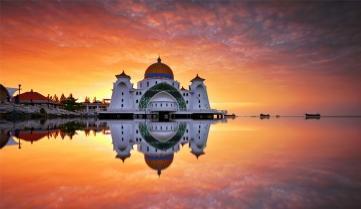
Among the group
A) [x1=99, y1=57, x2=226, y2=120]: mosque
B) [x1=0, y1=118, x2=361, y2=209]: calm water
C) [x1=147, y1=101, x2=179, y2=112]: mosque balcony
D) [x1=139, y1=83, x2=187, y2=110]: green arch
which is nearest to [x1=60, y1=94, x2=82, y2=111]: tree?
[x1=99, y1=57, x2=226, y2=120]: mosque

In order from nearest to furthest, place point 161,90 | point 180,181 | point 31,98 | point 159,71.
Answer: point 180,181 < point 161,90 < point 159,71 < point 31,98

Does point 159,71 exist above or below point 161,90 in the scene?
above

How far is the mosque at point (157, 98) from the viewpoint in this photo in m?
62.4

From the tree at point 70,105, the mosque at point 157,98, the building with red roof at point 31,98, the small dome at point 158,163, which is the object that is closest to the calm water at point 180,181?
the small dome at point 158,163

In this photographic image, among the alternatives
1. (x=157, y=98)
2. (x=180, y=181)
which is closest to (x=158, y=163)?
(x=180, y=181)

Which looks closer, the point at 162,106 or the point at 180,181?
the point at 180,181

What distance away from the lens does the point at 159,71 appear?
6812 cm

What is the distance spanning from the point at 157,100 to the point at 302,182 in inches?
2244

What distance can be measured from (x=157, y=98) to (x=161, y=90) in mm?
3277

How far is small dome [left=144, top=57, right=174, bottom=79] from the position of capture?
67750 millimetres

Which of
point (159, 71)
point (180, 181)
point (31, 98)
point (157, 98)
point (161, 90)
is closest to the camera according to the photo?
point (180, 181)

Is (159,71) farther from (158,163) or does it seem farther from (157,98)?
(158,163)

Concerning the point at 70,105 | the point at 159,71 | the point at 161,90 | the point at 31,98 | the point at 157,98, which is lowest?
the point at 70,105

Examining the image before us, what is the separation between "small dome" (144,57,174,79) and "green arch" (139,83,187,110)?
3106 millimetres
